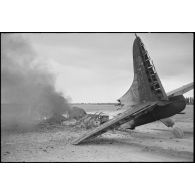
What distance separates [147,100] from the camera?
1323 centimetres

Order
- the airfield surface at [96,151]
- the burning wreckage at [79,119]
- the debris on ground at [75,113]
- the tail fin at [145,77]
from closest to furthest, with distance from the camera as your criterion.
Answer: the airfield surface at [96,151], the tail fin at [145,77], the burning wreckage at [79,119], the debris on ground at [75,113]

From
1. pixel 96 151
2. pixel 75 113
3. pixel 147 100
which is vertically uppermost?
pixel 147 100

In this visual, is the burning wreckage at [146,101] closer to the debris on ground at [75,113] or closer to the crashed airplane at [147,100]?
the crashed airplane at [147,100]

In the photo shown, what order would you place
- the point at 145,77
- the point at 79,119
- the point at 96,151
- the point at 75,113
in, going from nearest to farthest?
the point at 96,151 < the point at 145,77 < the point at 79,119 < the point at 75,113

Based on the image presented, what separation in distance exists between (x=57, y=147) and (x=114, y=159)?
3.50 m

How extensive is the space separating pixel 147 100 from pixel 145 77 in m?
1.31

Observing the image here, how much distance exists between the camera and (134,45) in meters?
12.4

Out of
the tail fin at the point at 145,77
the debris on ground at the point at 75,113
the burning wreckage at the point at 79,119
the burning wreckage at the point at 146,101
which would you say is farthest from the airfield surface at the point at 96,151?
the debris on ground at the point at 75,113

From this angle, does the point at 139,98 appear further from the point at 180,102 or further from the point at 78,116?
the point at 78,116

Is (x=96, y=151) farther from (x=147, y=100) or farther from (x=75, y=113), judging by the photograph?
(x=75, y=113)

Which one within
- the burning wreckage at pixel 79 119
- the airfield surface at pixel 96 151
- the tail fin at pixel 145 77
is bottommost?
the airfield surface at pixel 96 151

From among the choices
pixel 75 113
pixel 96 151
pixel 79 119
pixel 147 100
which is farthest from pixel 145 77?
pixel 75 113

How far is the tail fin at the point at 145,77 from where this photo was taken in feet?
40.2

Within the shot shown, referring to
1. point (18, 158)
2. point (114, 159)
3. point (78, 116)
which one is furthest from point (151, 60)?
point (78, 116)
